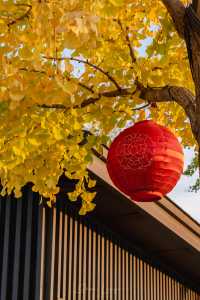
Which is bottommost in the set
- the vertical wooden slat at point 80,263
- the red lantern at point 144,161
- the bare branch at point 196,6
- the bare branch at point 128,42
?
the red lantern at point 144,161

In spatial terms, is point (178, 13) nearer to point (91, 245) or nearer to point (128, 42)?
point (128, 42)

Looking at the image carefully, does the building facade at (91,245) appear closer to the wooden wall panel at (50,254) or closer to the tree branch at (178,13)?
the wooden wall panel at (50,254)

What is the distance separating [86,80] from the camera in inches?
220

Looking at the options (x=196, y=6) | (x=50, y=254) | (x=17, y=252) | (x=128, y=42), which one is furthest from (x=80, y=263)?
(x=196, y=6)

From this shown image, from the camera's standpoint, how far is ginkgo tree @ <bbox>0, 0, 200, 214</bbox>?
4.19m

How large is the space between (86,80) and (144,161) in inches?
57.9

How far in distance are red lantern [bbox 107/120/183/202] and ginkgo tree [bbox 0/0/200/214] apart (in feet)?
0.84

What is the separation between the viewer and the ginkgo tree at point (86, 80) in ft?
13.7

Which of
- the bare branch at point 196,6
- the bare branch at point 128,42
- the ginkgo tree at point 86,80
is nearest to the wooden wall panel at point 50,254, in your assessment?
the ginkgo tree at point 86,80

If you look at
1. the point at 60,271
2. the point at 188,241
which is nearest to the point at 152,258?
the point at 188,241

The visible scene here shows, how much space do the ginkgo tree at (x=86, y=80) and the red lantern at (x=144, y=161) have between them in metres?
0.26

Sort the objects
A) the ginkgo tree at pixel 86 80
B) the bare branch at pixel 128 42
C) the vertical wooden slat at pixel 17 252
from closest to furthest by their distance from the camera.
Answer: the ginkgo tree at pixel 86 80 < the bare branch at pixel 128 42 < the vertical wooden slat at pixel 17 252

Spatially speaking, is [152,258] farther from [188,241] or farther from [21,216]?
[21,216]

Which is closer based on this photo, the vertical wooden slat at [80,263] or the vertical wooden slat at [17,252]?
the vertical wooden slat at [17,252]
